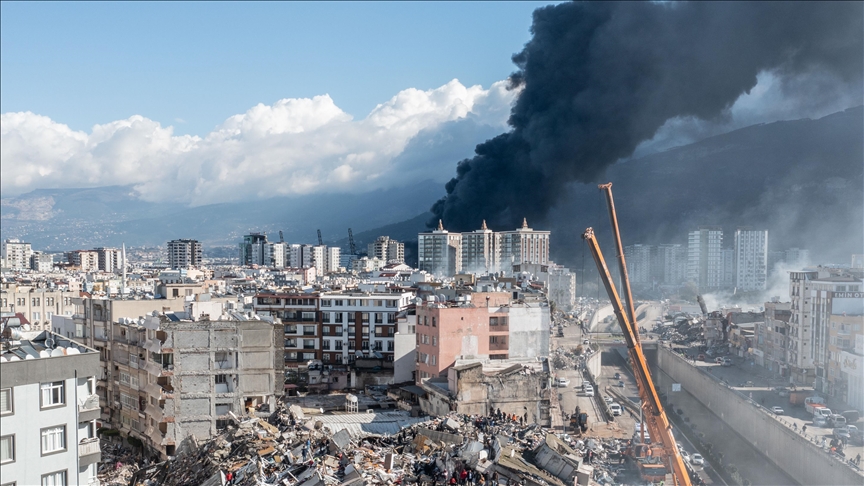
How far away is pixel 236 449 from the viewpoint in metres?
16.4

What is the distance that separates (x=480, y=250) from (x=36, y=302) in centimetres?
5868

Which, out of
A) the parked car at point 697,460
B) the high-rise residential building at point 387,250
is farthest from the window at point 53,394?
the high-rise residential building at point 387,250

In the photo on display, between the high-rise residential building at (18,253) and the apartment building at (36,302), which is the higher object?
the apartment building at (36,302)

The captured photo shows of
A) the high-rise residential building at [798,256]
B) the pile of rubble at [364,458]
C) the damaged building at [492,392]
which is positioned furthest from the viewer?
the high-rise residential building at [798,256]

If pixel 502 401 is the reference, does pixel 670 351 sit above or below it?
below

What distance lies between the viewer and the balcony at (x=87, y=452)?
10.8 meters

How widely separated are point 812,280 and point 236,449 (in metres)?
32.4

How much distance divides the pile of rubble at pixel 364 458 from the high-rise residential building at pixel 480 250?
239 feet

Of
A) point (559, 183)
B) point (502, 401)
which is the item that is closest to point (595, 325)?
point (559, 183)

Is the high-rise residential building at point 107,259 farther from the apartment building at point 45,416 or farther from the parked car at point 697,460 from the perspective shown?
the apartment building at point 45,416

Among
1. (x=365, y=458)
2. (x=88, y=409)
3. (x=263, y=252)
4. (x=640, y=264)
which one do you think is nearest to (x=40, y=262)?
(x=263, y=252)

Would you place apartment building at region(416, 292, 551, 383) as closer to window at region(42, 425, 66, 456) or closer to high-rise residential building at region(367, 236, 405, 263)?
window at region(42, 425, 66, 456)

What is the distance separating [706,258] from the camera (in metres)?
94.8

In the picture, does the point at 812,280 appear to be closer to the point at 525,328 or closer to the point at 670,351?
the point at 670,351
